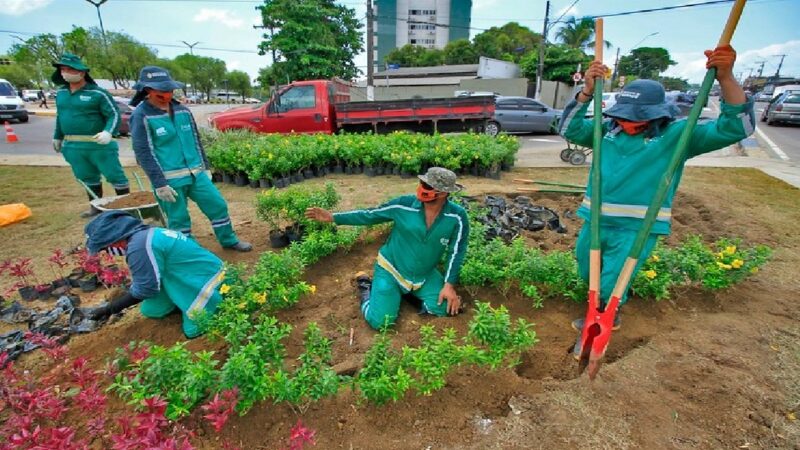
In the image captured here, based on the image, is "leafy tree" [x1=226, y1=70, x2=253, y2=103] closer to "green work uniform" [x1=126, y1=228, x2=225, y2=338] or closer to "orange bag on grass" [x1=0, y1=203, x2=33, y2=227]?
"orange bag on grass" [x1=0, y1=203, x2=33, y2=227]

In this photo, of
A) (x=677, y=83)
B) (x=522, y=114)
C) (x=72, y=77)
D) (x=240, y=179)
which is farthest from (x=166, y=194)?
(x=677, y=83)

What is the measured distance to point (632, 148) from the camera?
8.05 feet

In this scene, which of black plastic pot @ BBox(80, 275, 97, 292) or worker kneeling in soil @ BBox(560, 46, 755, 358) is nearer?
worker kneeling in soil @ BBox(560, 46, 755, 358)

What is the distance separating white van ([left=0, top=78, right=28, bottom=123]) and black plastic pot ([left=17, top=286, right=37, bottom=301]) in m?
18.2

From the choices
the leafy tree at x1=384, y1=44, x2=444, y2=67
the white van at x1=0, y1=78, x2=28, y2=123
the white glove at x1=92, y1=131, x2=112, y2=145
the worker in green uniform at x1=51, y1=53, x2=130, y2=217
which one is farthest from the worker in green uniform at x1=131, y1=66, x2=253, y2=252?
the leafy tree at x1=384, y1=44, x2=444, y2=67

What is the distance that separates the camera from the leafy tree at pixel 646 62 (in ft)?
184

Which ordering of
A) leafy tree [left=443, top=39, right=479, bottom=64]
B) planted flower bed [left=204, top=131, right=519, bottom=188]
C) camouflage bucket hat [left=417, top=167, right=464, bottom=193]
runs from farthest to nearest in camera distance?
leafy tree [left=443, top=39, right=479, bottom=64] → planted flower bed [left=204, top=131, right=519, bottom=188] → camouflage bucket hat [left=417, top=167, right=464, bottom=193]

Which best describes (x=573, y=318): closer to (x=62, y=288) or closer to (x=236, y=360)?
(x=236, y=360)

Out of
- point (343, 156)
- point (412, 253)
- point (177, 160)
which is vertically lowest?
point (412, 253)

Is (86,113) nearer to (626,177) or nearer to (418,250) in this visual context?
(418,250)

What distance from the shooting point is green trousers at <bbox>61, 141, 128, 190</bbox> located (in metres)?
4.70

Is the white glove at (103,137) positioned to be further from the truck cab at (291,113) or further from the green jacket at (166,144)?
the truck cab at (291,113)

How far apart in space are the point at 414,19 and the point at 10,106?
2341 inches

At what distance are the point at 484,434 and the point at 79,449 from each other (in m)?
1.69
